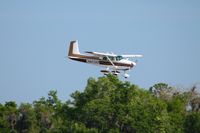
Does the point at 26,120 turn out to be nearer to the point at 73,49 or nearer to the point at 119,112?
the point at 73,49

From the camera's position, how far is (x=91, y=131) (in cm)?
12212

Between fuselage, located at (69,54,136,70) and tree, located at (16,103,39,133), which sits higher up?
fuselage, located at (69,54,136,70)

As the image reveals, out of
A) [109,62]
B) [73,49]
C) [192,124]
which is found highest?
[73,49]

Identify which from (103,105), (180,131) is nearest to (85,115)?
(103,105)

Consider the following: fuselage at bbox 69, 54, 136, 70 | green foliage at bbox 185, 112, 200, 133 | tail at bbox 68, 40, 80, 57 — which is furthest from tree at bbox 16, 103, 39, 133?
green foliage at bbox 185, 112, 200, 133

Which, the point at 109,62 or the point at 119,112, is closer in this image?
the point at 119,112

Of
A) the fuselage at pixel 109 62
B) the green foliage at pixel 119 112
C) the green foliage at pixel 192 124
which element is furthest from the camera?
the fuselage at pixel 109 62

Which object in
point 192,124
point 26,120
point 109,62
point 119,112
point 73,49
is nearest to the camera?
point 119,112

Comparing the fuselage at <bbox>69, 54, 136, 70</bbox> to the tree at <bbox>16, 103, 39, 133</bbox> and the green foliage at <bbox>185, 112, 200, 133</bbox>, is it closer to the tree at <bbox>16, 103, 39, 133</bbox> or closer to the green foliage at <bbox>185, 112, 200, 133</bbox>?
the green foliage at <bbox>185, 112, 200, 133</bbox>

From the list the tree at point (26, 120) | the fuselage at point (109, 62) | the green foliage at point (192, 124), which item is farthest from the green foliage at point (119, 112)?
the tree at point (26, 120)

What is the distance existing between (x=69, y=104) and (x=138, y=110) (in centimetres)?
962

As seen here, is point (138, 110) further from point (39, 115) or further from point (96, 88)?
point (39, 115)

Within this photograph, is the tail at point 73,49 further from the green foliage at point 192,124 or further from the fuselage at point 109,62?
the green foliage at point 192,124

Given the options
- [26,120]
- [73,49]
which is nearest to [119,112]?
[73,49]
